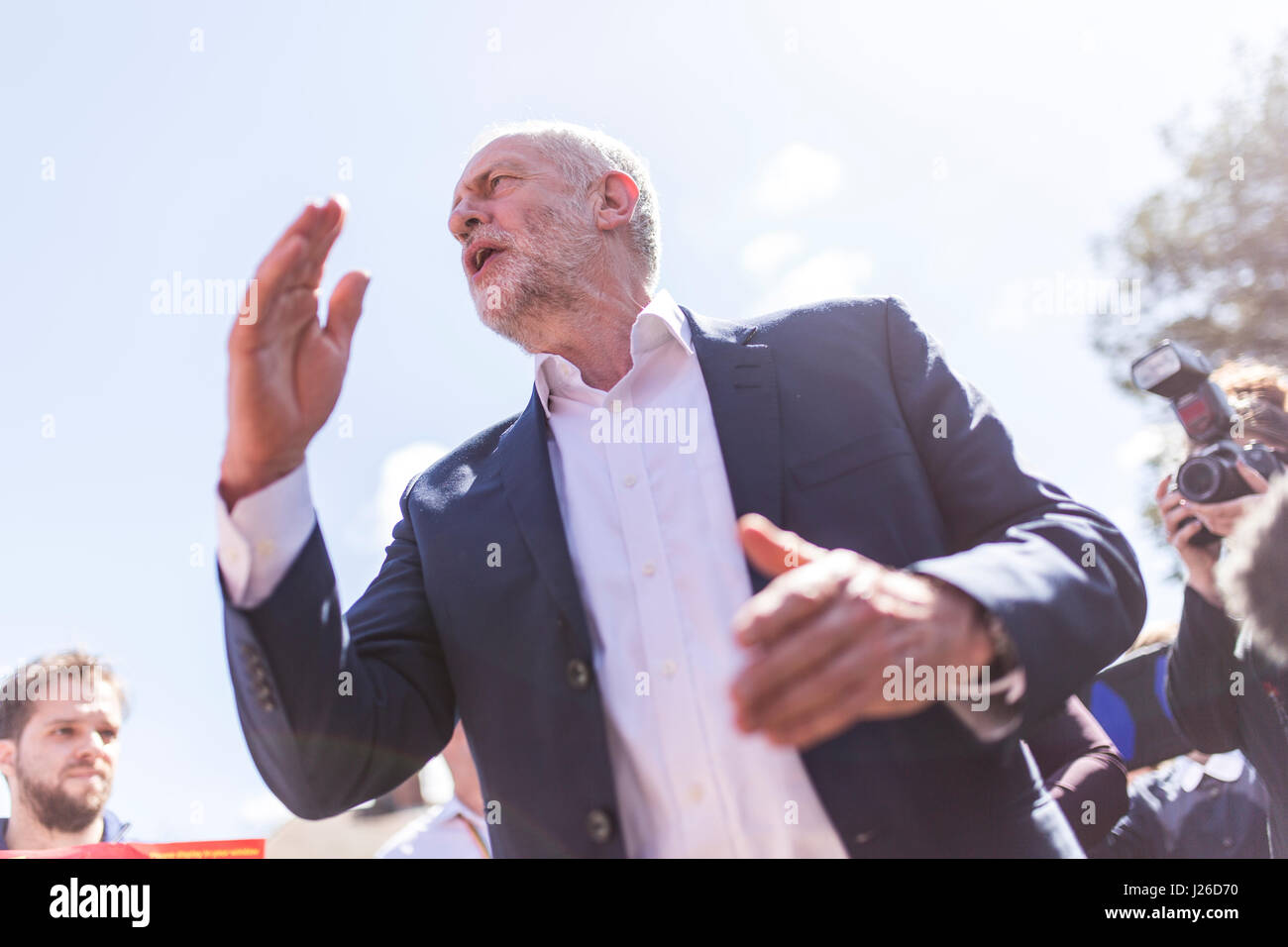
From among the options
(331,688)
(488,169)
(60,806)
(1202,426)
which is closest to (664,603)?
(331,688)

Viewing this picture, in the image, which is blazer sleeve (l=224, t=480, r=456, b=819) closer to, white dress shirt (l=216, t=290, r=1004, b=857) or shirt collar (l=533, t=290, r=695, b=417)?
white dress shirt (l=216, t=290, r=1004, b=857)

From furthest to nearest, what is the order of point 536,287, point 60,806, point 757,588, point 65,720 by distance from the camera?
point 65,720 → point 60,806 → point 536,287 → point 757,588

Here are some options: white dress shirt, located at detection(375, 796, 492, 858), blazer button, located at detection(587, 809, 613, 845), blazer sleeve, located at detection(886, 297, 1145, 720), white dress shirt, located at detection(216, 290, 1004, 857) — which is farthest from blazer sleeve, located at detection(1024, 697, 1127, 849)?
white dress shirt, located at detection(375, 796, 492, 858)

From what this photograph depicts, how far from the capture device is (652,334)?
215cm

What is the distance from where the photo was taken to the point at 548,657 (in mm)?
1669

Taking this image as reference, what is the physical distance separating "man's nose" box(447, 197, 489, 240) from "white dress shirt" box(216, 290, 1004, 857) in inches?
29.3

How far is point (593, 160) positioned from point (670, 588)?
1.43m

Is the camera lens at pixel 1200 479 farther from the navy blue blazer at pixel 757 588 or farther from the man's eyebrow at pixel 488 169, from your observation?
the man's eyebrow at pixel 488 169

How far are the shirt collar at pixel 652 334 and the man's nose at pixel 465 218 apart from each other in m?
0.52

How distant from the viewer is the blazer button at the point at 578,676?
1623 mm

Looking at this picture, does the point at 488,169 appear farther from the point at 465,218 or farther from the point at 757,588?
the point at 757,588

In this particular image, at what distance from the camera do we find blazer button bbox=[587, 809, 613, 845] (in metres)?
1.55
